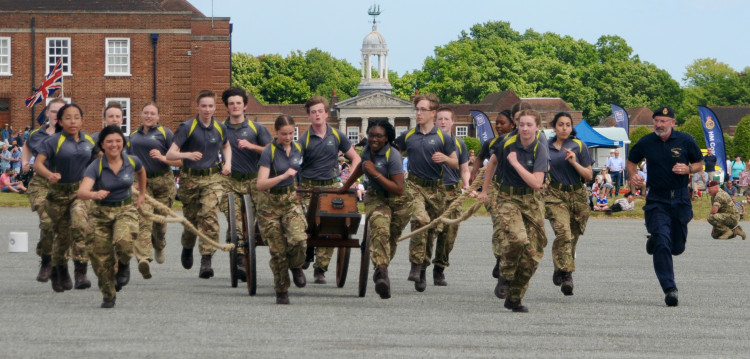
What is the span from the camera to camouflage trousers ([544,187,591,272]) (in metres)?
14.6

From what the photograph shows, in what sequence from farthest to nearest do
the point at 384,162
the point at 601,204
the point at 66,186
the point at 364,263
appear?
the point at 601,204, the point at 66,186, the point at 384,162, the point at 364,263

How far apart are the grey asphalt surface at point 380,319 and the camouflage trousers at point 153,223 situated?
39 cm

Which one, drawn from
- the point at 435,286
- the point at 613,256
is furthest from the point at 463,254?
the point at 435,286

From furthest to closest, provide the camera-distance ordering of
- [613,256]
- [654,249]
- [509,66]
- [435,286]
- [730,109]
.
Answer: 1. [730,109]
2. [509,66]
3. [613,256]
4. [435,286]
5. [654,249]

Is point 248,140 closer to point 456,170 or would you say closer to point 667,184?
point 456,170

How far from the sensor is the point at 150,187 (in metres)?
15.9

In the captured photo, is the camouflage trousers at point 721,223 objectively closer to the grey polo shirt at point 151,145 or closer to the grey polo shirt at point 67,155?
the grey polo shirt at point 151,145

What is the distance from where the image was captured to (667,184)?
45.0 feet

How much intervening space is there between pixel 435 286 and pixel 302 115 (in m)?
103

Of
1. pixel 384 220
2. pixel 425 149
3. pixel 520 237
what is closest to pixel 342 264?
pixel 384 220

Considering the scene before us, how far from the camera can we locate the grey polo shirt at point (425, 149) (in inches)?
593

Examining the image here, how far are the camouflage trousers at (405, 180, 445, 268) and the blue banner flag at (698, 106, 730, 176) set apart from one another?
27.2 metres

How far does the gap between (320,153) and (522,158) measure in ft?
8.78

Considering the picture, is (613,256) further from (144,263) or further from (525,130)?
(144,263)
